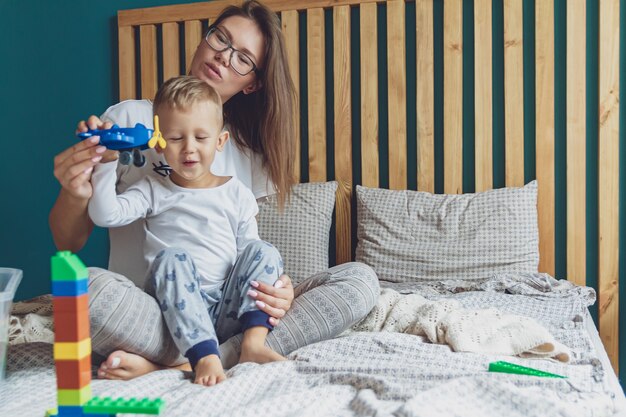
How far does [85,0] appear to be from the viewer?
9.71ft

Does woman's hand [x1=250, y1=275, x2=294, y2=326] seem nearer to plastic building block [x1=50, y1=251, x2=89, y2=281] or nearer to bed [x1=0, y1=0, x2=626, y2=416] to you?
bed [x1=0, y1=0, x2=626, y2=416]

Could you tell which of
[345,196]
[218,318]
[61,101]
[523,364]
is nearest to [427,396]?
[523,364]

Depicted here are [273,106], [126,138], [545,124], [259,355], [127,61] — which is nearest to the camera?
[126,138]

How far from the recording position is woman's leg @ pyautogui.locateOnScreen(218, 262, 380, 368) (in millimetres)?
1372

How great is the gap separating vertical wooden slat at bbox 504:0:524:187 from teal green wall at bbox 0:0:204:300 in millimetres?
1576

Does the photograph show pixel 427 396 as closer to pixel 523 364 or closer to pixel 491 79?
pixel 523 364

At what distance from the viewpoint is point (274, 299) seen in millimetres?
1362

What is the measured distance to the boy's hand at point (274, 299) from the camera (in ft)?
4.43

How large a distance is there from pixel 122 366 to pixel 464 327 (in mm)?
654

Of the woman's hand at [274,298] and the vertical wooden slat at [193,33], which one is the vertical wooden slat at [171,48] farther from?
the woman's hand at [274,298]

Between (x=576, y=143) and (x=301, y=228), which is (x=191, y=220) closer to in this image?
(x=301, y=228)

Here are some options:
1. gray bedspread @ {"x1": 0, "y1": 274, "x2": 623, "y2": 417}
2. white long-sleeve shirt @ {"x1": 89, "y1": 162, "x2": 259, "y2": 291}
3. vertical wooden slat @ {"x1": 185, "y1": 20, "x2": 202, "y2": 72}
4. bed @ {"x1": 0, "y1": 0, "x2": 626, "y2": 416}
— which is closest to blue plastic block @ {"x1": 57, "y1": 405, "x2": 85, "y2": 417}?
gray bedspread @ {"x1": 0, "y1": 274, "x2": 623, "y2": 417}

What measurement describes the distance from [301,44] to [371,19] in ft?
1.00

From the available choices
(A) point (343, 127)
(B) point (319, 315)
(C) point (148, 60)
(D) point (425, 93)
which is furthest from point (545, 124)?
(C) point (148, 60)
